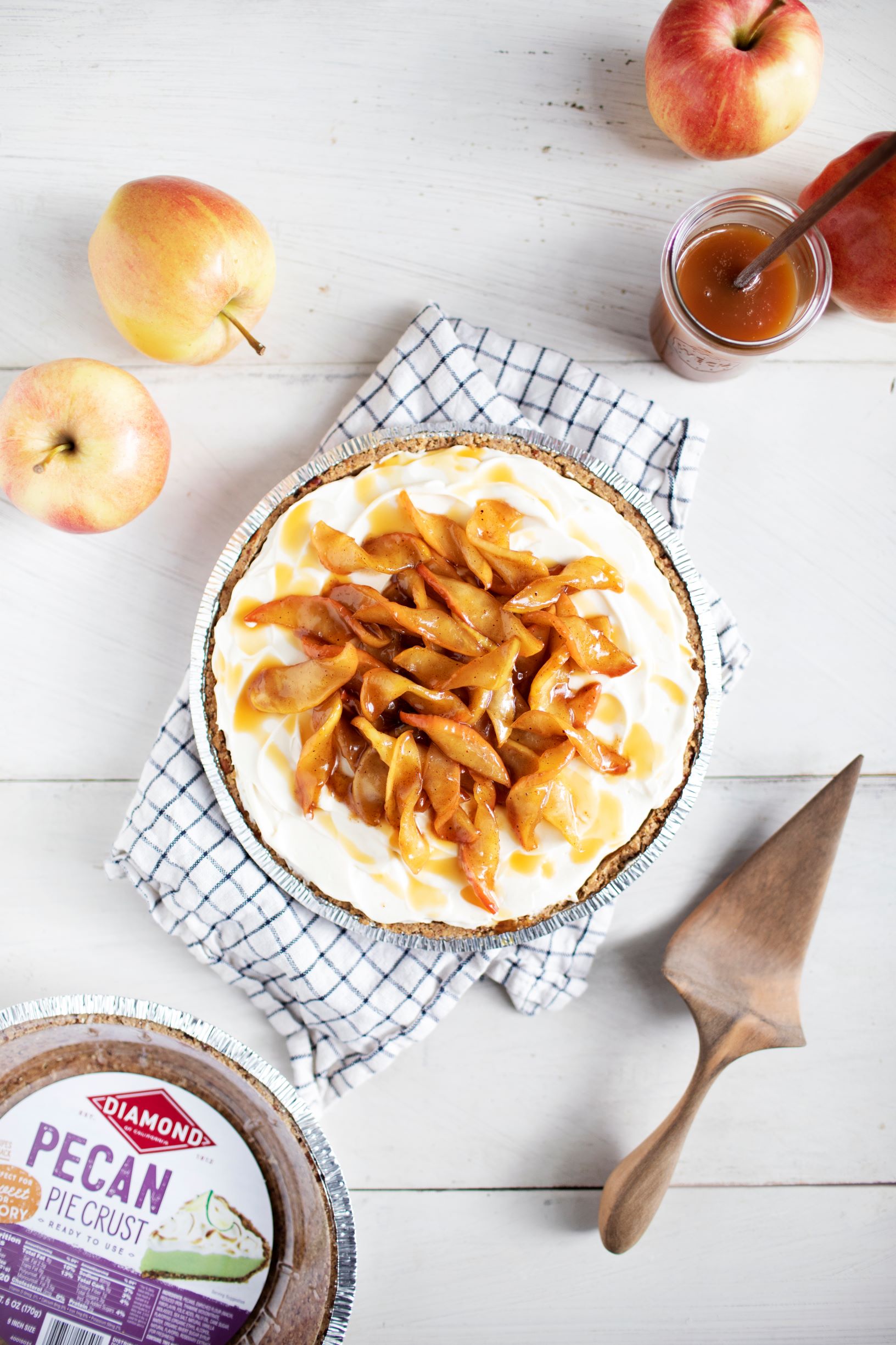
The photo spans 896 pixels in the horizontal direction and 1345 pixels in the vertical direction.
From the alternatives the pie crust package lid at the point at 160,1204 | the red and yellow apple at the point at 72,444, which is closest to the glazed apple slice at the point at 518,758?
the pie crust package lid at the point at 160,1204

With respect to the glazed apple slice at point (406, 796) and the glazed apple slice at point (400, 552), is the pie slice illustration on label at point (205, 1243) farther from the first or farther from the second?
the glazed apple slice at point (400, 552)

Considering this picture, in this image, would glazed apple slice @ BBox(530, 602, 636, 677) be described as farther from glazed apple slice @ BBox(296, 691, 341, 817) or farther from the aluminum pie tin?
glazed apple slice @ BBox(296, 691, 341, 817)

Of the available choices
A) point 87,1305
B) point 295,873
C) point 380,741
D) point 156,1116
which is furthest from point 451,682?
point 87,1305

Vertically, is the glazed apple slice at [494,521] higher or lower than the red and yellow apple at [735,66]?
lower

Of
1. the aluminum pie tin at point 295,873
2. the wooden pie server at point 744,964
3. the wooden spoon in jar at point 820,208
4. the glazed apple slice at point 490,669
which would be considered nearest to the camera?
the wooden spoon in jar at point 820,208

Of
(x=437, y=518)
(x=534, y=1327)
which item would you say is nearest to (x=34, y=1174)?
(x=534, y=1327)

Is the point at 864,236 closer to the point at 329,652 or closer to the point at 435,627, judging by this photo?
the point at 435,627
